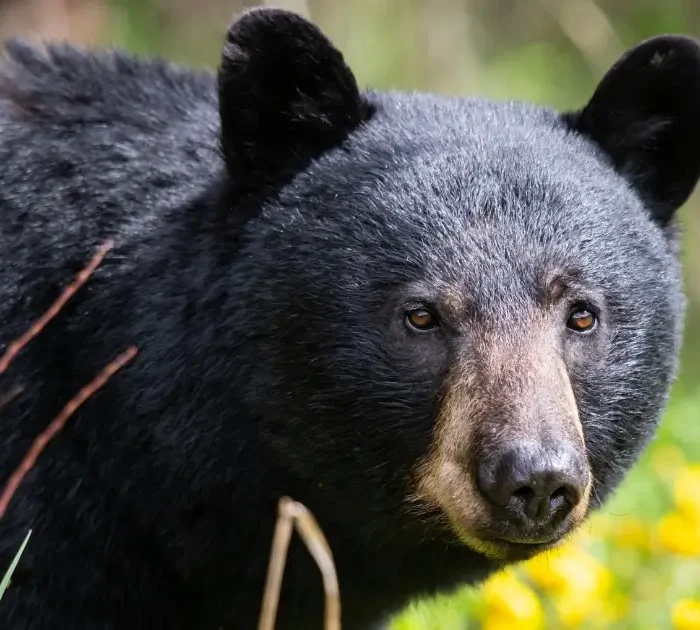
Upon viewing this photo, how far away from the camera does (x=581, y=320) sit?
3334 mm

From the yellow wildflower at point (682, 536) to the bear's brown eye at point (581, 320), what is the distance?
1532mm

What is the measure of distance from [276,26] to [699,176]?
1364mm

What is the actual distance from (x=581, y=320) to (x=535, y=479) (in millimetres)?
591

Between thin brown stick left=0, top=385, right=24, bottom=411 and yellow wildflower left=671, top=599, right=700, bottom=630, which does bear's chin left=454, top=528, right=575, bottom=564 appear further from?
thin brown stick left=0, top=385, right=24, bottom=411

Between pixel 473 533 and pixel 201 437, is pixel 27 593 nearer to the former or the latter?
pixel 201 437

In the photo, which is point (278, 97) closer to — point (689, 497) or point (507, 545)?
point (507, 545)

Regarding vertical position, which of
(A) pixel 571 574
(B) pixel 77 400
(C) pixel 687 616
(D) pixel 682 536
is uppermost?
(D) pixel 682 536

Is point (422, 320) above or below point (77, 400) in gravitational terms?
above

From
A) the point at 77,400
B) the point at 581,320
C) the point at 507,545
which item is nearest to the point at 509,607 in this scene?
the point at 507,545

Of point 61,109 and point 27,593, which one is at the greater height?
point 61,109

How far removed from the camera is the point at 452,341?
3232 millimetres

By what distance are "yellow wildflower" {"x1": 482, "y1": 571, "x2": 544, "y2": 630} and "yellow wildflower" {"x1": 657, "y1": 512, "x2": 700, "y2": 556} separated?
558 mm

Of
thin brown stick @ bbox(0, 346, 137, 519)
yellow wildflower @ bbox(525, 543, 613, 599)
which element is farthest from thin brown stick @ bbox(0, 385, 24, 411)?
yellow wildflower @ bbox(525, 543, 613, 599)

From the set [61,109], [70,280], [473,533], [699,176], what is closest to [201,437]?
[70,280]
